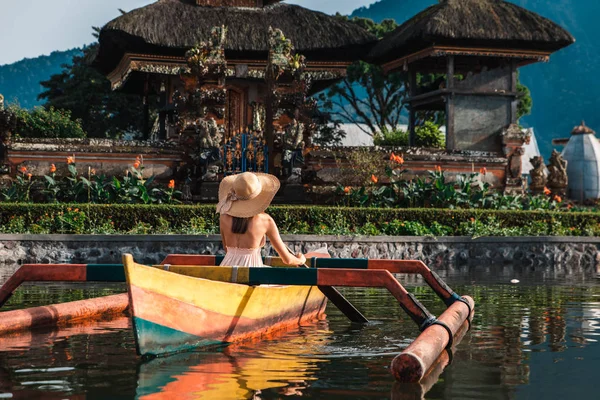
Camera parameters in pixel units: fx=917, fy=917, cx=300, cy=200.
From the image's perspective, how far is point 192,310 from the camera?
7668mm

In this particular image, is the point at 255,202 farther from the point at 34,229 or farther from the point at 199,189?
the point at 199,189

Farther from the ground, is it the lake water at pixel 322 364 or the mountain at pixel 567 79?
the mountain at pixel 567 79

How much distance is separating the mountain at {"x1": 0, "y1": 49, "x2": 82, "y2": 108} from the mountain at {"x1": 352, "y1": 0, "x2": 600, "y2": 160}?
8388 cm

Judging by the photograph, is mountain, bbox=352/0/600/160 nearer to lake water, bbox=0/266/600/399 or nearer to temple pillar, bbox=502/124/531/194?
temple pillar, bbox=502/124/531/194

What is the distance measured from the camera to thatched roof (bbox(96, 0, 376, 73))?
91.8ft

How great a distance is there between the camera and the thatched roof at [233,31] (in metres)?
28.0

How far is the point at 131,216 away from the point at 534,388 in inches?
555

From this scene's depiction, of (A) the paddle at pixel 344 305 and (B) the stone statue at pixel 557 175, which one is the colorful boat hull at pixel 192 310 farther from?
(B) the stone statue at pixel 557 175

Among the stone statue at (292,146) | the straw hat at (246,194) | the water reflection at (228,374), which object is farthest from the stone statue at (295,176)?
the water reflection at (228,374)

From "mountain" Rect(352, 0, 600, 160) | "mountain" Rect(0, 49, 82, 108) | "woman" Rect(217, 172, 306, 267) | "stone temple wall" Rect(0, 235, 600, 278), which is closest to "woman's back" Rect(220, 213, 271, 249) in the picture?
"woman" Rect(217, 172, 306, 267)

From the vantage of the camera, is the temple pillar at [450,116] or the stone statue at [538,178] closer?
the stone statue at [538,178]

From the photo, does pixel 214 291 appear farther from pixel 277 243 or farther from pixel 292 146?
pixel 292 146

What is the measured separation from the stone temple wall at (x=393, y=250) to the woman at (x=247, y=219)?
349 inches

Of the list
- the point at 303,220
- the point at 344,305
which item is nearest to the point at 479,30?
the point at 303,220
